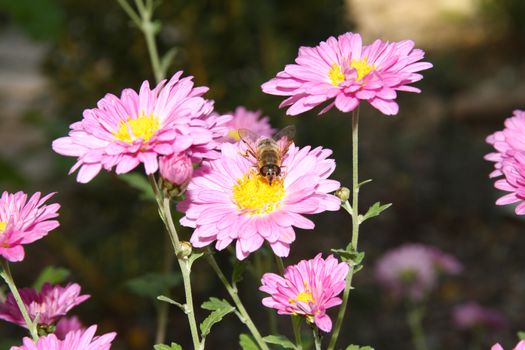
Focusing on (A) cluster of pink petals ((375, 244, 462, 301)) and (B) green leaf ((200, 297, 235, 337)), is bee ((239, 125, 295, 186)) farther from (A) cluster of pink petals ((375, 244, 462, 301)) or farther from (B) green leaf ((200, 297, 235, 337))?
(A) cluster of pink petals ((375, 244, 462, 301))

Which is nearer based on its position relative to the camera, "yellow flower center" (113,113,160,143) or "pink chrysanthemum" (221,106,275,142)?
"yellow flower center" (113,113,160,143)

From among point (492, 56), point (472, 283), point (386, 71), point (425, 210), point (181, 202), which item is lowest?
point (181, 202)

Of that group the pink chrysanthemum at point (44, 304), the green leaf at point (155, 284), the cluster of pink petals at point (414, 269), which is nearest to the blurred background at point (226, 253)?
the cluster of pink petals at point (414, 269)

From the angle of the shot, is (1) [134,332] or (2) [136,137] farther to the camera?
(1) [134,332]

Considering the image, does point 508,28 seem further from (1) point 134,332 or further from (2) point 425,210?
(1) point 134,332

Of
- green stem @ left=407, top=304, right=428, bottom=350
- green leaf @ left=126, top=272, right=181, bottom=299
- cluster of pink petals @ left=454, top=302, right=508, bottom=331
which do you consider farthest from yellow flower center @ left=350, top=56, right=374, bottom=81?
cluster of pink petals @ left=454, top=302, right=508, bottom=331

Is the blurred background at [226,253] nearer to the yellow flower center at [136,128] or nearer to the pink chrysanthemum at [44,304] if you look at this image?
the pink chrysanthemum at [44,304]

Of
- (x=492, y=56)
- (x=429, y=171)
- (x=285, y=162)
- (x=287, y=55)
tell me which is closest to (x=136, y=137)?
(x=285, y=162)
